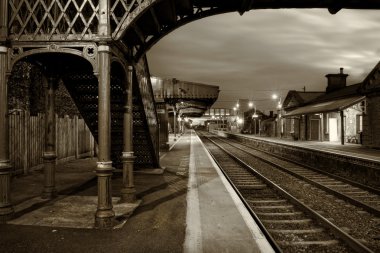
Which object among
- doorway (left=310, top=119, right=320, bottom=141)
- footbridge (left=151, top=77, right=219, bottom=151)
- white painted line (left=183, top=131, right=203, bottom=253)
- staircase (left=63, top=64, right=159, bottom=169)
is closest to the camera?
white painted line (left=183, top=131, right=203, bottom=253)

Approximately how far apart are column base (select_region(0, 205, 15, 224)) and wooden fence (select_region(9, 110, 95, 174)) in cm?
508

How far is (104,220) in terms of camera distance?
599 cm

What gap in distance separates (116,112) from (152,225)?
16.4 ft

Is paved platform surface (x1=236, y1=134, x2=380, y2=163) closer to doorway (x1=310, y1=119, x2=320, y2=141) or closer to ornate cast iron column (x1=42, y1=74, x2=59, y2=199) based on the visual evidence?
doorway (x1=310, y1=119, x2=320, y2=141)

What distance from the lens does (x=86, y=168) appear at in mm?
13719

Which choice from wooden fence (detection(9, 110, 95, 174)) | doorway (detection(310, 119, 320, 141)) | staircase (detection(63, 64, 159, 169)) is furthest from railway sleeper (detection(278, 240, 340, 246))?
doorway (detection(310, 119, 320, 141))

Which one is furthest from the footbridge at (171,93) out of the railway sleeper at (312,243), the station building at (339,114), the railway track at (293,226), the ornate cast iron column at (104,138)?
the railway sleeper at (312,243)

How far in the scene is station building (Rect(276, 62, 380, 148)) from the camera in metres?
22.8

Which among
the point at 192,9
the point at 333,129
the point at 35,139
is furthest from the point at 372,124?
the point at 35,139

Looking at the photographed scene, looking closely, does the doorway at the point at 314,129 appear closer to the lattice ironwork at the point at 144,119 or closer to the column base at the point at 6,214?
the lattice ironwork at the point at 144,119

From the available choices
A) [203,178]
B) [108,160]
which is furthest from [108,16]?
[203,178]

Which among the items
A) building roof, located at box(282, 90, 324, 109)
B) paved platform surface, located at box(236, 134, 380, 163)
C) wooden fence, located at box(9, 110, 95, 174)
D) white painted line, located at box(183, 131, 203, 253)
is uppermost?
building roof, located at box(282, 90, 324, 109)

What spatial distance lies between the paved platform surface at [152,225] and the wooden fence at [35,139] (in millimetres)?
1377

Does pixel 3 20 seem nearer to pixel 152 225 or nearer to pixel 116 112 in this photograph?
pixel 116 112
